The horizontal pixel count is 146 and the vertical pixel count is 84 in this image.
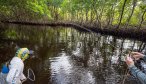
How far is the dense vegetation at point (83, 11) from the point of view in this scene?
33062 mm

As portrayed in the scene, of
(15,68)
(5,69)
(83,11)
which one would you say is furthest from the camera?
(83,11)

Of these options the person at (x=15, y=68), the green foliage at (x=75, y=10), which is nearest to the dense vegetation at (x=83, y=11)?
the green foliage at (x=75, y=10)

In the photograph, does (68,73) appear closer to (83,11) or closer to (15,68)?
(15,68)

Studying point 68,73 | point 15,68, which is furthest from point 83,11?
point 15,68

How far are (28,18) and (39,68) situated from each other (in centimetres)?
4924

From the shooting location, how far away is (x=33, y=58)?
1377cm

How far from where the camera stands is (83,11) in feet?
198

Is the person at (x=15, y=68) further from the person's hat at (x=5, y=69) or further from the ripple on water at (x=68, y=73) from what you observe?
the ripple on water at (x=68, y=73)

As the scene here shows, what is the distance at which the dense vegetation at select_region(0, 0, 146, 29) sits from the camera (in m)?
33.1

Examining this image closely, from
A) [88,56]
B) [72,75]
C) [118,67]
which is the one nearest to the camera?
[72,75]

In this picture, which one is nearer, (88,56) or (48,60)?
(48,60)

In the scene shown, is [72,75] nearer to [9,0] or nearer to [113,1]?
[9,0]

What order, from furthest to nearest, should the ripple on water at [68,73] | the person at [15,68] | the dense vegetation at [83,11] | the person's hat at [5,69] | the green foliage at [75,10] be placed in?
the dense vegetation at [83,11], the green foliage at [75,10], the ripple on water at [68,73], the person's hat at [5,69], the person at [15,68]

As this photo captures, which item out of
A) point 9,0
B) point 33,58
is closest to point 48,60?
point 33,58
